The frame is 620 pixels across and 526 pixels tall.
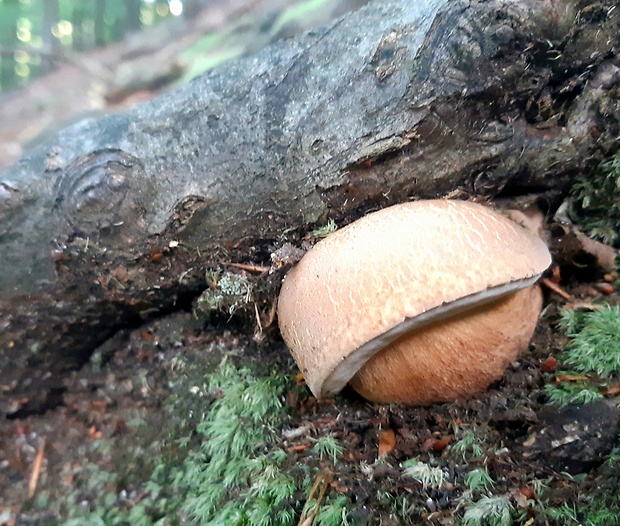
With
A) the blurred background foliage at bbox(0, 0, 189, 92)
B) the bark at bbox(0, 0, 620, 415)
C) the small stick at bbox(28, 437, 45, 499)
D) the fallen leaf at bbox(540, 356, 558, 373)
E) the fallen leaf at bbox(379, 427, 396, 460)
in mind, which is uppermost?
the blurred background foliage at bbox(0, 0, 189, 92)

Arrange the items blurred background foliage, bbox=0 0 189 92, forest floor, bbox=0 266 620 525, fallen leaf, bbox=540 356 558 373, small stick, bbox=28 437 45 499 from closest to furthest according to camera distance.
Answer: forest floor, bbox=0 266 620 525, fallen leaf, bbox=540 356 558 373, small stick, bbox=28 437 45 499, blurred background foliage, bbox=0 0 189 92

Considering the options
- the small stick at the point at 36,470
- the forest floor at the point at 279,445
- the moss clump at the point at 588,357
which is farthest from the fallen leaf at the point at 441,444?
the small stick at the point at 36,470

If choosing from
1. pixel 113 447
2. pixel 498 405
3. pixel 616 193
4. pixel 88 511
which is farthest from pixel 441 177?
pixel 88 511

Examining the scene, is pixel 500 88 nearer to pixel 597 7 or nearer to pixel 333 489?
pixel 597 7

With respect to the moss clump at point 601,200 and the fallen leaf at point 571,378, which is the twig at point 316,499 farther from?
the moss clump at point 601,200

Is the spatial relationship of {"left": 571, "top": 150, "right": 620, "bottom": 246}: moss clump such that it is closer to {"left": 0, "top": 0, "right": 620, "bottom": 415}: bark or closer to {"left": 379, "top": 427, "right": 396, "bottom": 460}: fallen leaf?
{"left": 0, "top": 0, "right": 620, "bottom": 415}: bark

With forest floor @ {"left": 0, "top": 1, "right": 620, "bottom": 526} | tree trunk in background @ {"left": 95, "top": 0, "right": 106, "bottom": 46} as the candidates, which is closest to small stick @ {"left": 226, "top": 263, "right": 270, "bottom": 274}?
forest floor @ {"left": 0, "top": 1, "right": 620, "bottom": 526}

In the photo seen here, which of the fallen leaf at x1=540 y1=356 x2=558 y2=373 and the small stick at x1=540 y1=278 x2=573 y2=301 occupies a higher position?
the small stick at x1=540 y1=278 x2=573 y2=301

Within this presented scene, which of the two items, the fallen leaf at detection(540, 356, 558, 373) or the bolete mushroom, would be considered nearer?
the bolete mushroom

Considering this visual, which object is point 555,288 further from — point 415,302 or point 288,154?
point 288,154
